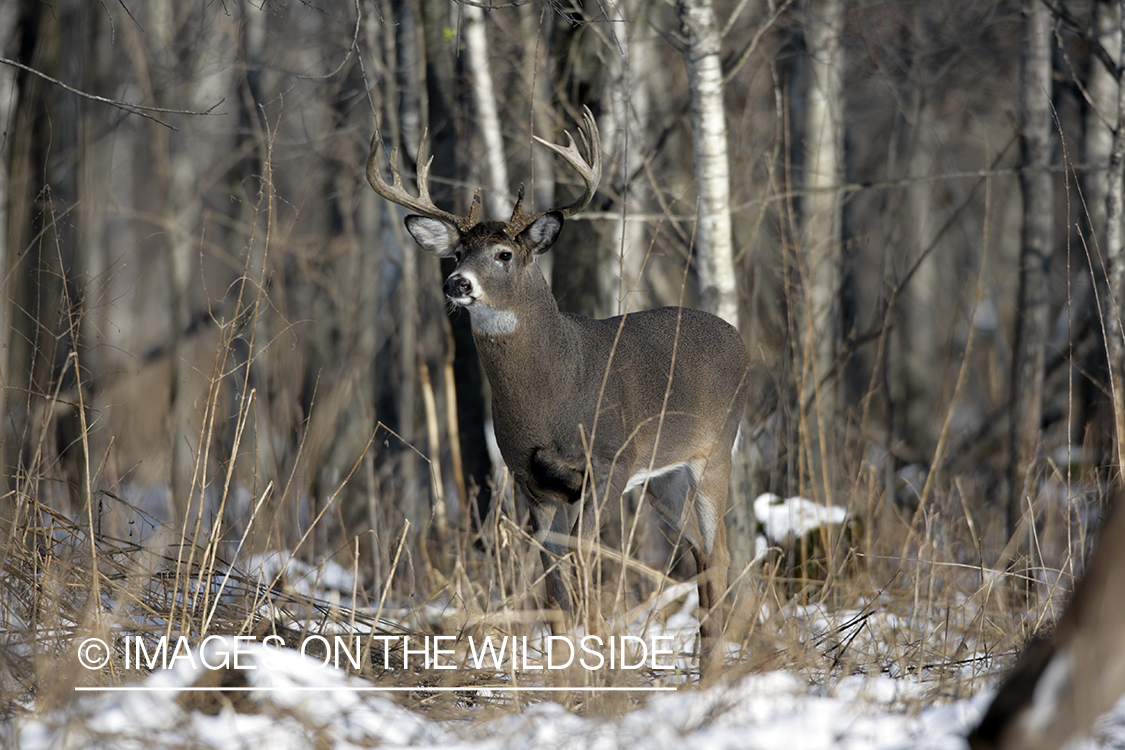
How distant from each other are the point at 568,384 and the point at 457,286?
0.60 meters

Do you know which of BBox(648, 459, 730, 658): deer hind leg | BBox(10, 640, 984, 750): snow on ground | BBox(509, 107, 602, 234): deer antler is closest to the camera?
BBox(10, 640, 984, 750): snow on ground

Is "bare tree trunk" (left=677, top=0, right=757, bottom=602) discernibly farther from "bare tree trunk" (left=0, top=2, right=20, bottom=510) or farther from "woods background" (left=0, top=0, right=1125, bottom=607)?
"bare tree trunk" (left=0, top=2, right=20, bottom=510)

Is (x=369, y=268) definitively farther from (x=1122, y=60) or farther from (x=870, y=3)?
(x=1122, y=60)

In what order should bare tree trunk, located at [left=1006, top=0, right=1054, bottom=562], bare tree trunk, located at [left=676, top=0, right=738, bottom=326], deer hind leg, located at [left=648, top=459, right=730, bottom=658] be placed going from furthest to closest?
bare tree trunk, located at [left=1006, top=0, right=1054, bottom=562] → bare tree trunk, located at [left=676, top=0, right=738, bottom=326] → deer hind leg, located at [left=648, top=459, right=730, bottom=658]

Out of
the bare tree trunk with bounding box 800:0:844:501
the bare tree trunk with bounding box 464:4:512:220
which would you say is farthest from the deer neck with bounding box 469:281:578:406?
the bare tree trunk with bounding box 800:0:844:501

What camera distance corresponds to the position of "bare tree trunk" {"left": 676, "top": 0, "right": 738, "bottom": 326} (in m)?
4.58

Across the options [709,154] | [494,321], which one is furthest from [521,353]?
[709,154]

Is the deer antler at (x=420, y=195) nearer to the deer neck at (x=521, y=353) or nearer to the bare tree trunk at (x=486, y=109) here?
the deer neck at (x=521, y=353)

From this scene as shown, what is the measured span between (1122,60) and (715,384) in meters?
2.45

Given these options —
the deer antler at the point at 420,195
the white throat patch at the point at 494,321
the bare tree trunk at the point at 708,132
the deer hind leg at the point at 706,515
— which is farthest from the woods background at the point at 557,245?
the white throat patch at the point at 494,321

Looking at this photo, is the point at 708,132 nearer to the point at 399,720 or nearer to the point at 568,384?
the point at 568,384

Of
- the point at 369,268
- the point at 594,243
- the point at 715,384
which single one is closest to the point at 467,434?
the point at 594,243

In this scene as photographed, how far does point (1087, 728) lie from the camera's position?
1.87m

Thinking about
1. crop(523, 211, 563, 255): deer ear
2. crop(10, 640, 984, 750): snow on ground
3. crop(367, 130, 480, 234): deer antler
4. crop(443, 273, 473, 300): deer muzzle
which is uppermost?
crop(367, 130, 480, 234): deer antler
